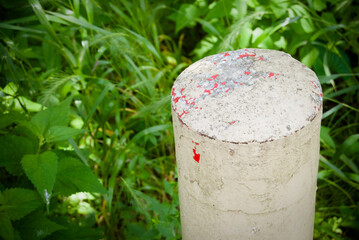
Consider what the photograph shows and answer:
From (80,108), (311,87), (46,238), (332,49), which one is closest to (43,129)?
(46,238)

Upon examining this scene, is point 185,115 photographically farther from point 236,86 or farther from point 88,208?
point 88,208

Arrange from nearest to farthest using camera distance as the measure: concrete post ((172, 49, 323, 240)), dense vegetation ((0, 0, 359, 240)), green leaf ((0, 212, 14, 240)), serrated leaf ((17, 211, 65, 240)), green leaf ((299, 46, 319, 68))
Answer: concrete post ((172, 49, 323, 240)), green leaf ((0, 212, 14, 240)), serrated leaf ((17, 211, 65, 240)), dense vegetation ((0, 0, 359, 240)), green leaf ((299, 46, 319, 68))

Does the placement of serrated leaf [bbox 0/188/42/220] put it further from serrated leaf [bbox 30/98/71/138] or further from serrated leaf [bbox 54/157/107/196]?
serrated leaf [bbox 30/98/71/138]

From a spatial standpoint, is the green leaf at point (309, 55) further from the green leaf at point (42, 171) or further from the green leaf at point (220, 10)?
the green leaf at point (42, 171)

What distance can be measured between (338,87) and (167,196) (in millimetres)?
1377

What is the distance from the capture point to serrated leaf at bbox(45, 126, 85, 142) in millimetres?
1659

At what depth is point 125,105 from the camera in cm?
254

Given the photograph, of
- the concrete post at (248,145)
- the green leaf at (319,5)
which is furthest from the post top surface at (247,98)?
the green leaf at (319,5)

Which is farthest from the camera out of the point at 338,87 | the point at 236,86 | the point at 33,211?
the point at 338,87

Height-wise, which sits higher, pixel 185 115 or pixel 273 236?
pixel 185 115

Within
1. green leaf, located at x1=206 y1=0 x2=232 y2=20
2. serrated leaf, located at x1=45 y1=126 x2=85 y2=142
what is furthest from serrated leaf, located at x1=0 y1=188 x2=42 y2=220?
green leaf, located at x1=206 y1=0 x2=232 y2=20

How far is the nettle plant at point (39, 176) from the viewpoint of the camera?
152 centimetres

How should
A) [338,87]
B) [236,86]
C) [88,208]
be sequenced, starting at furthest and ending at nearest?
[338,87], [88,208], [236,86]

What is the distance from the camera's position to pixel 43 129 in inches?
68.1
